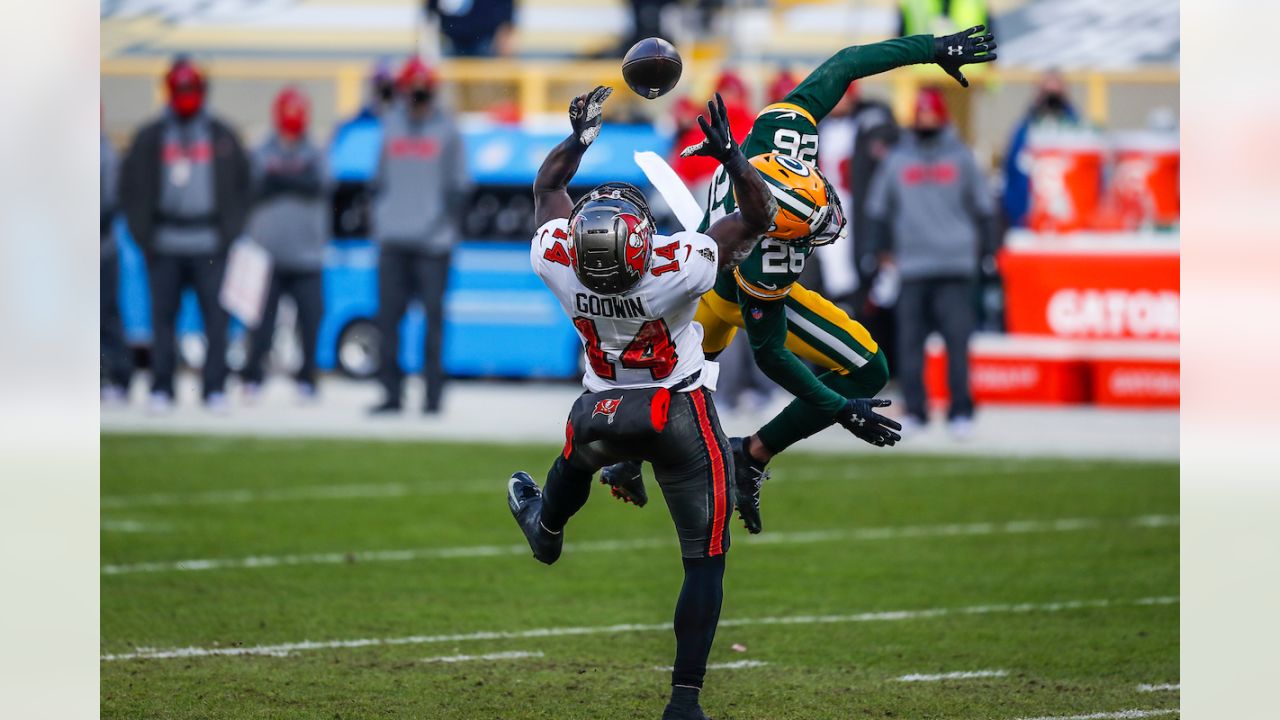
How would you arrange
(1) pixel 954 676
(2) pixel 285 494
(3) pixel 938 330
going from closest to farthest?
(1) pixel 954 676 → (2) pixel 285 494 → (3) pixel 938 330

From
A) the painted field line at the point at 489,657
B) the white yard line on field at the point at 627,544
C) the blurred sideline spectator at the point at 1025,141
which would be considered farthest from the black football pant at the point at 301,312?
the painted field line at the point at 489,657

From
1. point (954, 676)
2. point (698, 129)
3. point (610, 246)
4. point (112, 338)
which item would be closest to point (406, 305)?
point (698, 129)

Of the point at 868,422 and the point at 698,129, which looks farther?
the point at 698,129

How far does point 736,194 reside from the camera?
241 inches

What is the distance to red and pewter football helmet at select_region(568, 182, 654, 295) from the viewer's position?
597cm

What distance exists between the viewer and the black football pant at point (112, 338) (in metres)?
17.0

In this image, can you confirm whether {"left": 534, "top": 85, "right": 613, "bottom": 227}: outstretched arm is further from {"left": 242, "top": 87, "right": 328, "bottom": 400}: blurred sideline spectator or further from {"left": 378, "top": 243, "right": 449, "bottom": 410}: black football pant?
{"left": 242, "top": 87, "right": 328, "bottom": 400}: blurred sideline spectator

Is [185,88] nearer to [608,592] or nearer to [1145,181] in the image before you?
[608,592]

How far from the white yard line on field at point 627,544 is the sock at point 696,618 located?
13.5 ft

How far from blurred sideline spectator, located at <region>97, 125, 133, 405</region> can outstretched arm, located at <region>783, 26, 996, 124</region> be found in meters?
10.8

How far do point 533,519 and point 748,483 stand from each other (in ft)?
3.37

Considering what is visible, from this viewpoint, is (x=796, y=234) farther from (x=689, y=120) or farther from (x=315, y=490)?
(x=689, y=120)

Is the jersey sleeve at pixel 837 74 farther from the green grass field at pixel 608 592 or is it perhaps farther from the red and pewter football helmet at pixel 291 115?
the red and pewter football helmet at pixel 291 115

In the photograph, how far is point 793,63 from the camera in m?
26.7
